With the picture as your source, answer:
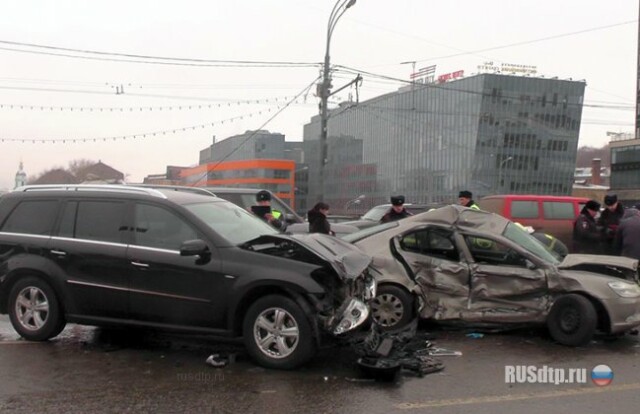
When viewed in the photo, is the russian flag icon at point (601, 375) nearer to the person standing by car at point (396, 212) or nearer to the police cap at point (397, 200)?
the person standing by car at point (396, 212)

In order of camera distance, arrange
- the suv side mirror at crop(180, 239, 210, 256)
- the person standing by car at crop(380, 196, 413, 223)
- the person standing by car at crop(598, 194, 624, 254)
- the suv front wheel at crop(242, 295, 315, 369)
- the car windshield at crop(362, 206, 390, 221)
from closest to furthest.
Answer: the suv front wheel at crop(242, 295, 315, 369), the suv side mirror at crop(180, 239, 210, 256), the person standing by car at crop(598, 194, 624, 254), the person standing by car at crop(380, 196, 413, 223), the car windshield at crop(362, 206, 390, 221)

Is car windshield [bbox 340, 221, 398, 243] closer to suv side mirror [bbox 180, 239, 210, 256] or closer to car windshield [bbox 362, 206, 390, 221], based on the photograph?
suv side mirror [bbox 180, 239, 210, 256]

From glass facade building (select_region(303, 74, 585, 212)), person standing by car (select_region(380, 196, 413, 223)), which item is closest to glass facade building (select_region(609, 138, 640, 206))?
glass facade building (select_region(303, 74, 585, 212))

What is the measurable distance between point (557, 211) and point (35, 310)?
12.1 meters

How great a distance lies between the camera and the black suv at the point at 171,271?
519cm

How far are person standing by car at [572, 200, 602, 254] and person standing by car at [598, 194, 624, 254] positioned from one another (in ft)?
0.34

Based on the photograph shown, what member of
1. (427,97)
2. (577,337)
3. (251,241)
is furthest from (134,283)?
(427,97)

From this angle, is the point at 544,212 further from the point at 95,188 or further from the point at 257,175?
the point at 257,175

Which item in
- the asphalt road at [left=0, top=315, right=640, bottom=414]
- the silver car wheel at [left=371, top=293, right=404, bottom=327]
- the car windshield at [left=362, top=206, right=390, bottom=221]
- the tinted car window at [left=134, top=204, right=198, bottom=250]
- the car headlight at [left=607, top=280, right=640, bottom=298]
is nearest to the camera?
the asphalt road at [left=0, top=315, right=640, bottom=414]

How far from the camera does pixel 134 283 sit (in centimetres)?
561

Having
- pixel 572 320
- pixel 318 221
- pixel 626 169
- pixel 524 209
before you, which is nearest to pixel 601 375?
pixel 572 320

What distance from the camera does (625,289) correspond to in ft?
20.7

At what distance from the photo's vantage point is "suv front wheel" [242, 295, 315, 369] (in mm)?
5094

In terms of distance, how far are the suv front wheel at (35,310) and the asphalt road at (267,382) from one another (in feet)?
0.47
